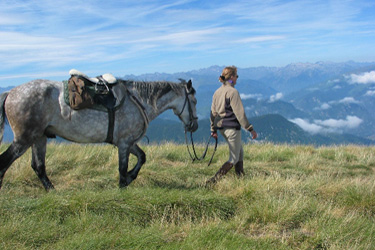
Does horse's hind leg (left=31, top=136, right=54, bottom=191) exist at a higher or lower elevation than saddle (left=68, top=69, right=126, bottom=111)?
lower

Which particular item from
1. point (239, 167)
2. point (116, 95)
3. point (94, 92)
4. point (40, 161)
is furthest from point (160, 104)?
point (40, 161)

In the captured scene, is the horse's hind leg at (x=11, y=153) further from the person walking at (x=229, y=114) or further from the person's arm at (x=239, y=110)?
the person's arm at (x=239, y=110)

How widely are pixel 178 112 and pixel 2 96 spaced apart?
3419mm

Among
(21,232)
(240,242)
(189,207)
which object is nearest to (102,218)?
(21,232)

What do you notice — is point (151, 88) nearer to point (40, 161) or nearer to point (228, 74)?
point (228, 74)

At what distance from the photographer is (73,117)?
5680 millimetres

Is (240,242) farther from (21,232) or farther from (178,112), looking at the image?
(178,112)

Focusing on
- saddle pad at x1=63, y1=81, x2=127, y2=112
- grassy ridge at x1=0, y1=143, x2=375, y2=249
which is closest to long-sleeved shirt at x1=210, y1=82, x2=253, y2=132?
grassy ridge at x1=0, y1=143, x2=375, y2=249

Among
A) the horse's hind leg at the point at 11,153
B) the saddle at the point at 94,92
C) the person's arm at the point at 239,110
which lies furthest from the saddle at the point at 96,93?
the person's arm at the point at 239,110

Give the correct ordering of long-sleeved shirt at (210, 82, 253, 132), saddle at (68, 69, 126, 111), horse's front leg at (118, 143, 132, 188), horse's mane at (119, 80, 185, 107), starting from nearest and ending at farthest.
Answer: saddle at (68, 69, 126, 111), horse's front leg at (118, 143, 132, 188), long-sleeved shirt at (210, 82, 253, 132), horse's mane at (119, 80, 185, 107)

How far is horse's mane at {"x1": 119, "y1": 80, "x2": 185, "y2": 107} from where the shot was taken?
641cm

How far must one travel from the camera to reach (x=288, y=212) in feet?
14.2

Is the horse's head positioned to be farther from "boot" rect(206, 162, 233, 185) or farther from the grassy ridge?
the grassy ridge

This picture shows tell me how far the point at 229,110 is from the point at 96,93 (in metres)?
2.70
